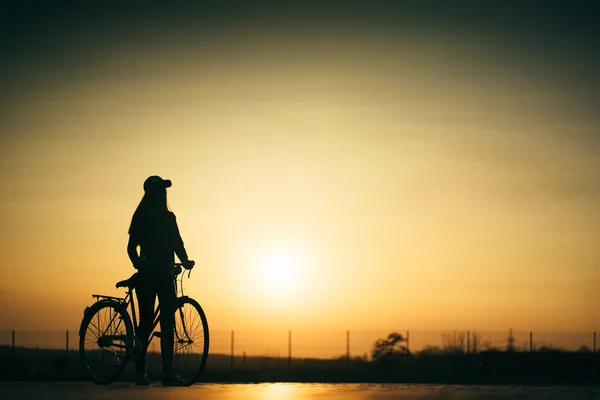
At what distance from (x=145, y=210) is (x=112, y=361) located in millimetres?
1799

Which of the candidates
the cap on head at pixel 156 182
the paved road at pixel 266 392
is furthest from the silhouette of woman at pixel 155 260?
the paved road at pixel 266 392

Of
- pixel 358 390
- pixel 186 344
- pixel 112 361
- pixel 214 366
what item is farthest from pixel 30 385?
pixel 214 366

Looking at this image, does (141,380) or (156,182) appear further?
(156,182)

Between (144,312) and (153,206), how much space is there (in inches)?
49.2

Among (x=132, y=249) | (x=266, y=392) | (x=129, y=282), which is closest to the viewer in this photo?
(x=266, y=392)

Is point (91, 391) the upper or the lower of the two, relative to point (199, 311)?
lower

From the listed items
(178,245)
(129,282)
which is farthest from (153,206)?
(129,282)

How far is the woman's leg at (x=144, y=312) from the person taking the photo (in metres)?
11.6

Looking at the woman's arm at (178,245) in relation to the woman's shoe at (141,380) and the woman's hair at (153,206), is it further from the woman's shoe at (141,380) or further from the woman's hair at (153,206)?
the woman's shoe at (141,380)

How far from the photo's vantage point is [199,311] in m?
11.4

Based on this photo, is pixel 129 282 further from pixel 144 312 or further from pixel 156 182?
pixel 156 182

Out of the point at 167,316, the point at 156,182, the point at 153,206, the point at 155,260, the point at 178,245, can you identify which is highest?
the point at 156,182

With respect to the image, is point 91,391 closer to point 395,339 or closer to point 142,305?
point 142,305

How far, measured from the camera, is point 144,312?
11750 millimetres
